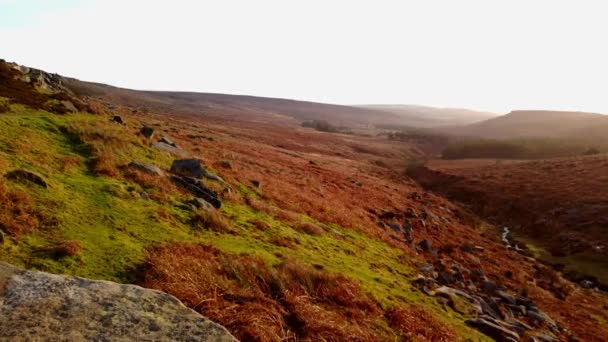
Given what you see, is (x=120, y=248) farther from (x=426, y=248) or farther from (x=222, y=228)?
(x=426, y=248)

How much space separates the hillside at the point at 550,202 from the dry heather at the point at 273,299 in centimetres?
2350

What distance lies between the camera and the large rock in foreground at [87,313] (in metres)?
6.35

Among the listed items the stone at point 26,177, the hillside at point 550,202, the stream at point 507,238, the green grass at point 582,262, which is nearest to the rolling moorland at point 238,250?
the stone at point 26,177

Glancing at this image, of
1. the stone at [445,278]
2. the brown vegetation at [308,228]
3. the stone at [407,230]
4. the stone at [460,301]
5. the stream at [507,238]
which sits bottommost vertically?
the stream at [507,238]

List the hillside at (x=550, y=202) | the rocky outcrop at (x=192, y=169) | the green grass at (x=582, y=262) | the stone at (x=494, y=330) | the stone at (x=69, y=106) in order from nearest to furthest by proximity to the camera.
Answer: the stone at (x=494, y=330) < the rocky outcrop at (x=192, y=169) < the stone at (x=69, y=106) < the green grass at (x=582, y=262) < the hillside at (x=550, y=202)

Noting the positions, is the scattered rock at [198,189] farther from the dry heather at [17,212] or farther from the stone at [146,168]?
the dry heather at [17,212]

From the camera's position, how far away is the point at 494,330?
14.2 m

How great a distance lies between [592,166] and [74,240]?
7160 cm

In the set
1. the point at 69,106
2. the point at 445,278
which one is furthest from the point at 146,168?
the point at 445,278

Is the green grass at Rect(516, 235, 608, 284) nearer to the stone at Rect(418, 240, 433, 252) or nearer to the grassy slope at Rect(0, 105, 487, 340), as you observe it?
the stone at Rect(418, 240, 433, 252)

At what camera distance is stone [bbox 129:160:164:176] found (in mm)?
18027

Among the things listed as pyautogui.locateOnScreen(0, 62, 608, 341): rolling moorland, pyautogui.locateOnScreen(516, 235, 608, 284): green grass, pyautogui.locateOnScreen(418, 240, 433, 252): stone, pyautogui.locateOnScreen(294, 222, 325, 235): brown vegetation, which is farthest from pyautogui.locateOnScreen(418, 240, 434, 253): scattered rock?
pyautogui.locateOnScreen(516, 235, 608, 284): green grass

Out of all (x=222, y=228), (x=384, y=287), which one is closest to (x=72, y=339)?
(x=222, y=228)

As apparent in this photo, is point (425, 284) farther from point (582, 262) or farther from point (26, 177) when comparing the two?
point (582, 262)
